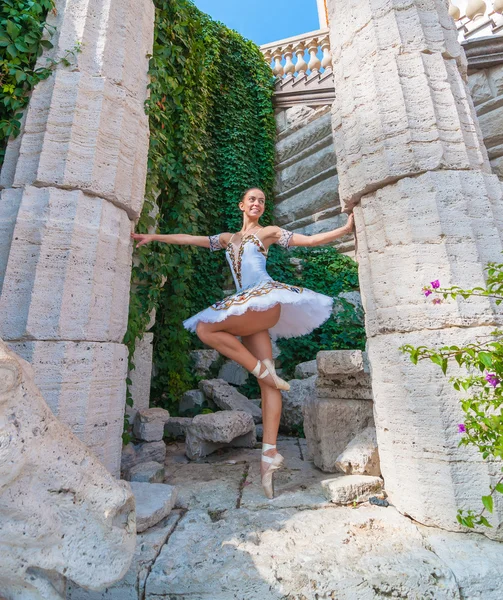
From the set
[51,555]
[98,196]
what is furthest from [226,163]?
[51,555]

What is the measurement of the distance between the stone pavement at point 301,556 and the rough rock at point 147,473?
34 cm

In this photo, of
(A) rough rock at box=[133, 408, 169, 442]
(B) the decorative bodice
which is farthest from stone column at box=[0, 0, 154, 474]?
(A) rough rock at box=[133, 408, 169, 442]

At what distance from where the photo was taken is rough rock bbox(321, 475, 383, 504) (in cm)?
208

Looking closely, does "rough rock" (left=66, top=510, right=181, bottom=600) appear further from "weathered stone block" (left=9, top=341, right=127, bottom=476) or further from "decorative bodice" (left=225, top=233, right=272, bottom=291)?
"decorative bodice" (left=225, top=233, right=272, bottom=291)

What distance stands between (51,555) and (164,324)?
3.54 metres

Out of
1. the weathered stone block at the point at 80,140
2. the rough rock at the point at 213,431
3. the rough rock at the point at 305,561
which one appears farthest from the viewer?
the rough rock at the point at 213,431

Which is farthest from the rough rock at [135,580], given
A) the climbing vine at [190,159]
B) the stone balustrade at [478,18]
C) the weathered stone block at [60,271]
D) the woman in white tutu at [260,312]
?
the stone balustrade at [478,18]

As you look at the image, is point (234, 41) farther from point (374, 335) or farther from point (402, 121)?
point (374, 335)

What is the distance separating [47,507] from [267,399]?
5.47 ft

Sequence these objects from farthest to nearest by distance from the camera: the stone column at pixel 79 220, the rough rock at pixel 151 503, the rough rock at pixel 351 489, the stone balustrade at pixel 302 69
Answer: the stone balustrade at pixel 302 69
the rough rock at pixel 351 489
the stone column at pixel 79 220
the rough rock at pixel 151 503

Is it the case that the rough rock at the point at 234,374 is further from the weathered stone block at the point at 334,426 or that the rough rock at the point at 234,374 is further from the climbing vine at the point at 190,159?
the weathered stone block at the point at 334,426

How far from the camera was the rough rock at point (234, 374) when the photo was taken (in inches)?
211

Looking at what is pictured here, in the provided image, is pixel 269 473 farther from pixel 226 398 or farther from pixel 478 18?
pixel 478 18

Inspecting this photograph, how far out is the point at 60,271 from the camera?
80.8 inches
